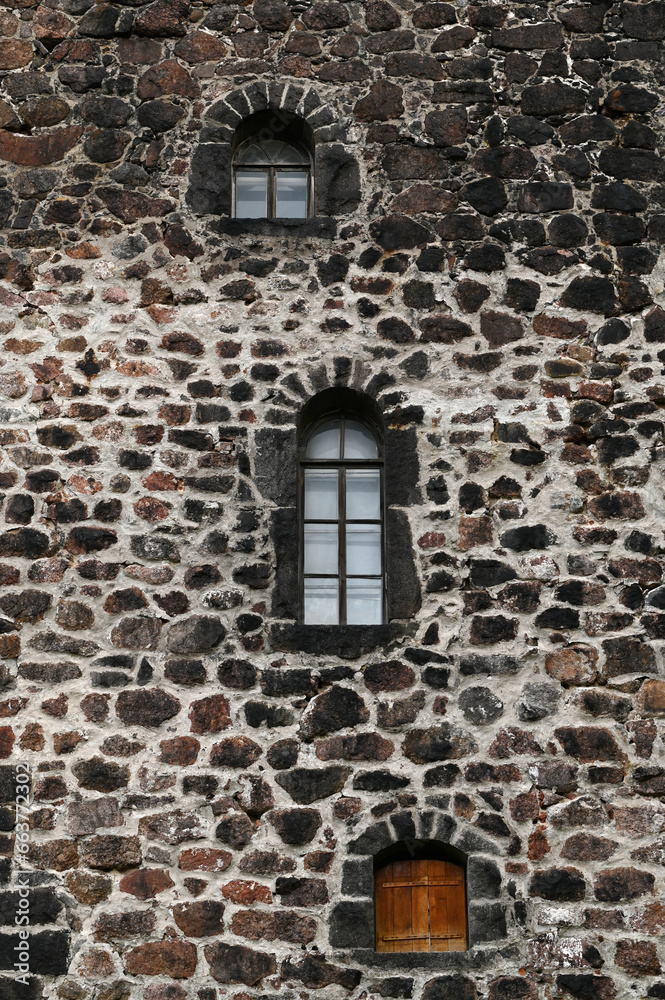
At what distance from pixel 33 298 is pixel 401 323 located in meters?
2.16

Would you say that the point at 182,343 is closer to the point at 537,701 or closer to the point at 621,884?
the point at 537,701

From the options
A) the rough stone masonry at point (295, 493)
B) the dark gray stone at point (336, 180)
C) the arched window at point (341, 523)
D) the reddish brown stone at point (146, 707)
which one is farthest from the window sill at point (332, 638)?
the dark gray stone at point (336, 180)

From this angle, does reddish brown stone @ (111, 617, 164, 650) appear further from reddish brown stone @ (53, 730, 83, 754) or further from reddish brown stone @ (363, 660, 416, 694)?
reddish brown stone @ (363, 660, 416, 694)

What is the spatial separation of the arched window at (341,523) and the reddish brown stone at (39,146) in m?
2.30

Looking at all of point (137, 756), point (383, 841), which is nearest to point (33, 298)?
point (137, 756)

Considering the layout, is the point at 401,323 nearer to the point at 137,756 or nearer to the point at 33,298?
the point at 33,298

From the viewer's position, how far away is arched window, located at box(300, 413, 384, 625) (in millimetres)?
6723

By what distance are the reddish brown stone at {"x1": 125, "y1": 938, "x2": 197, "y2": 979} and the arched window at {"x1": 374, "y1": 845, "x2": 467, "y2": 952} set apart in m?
0.96

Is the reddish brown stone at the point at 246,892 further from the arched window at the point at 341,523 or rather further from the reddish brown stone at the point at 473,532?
the reddish brown stone at the point at 473,532

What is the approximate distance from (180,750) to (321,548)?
1.39 meters

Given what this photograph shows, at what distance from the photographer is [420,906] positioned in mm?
6195

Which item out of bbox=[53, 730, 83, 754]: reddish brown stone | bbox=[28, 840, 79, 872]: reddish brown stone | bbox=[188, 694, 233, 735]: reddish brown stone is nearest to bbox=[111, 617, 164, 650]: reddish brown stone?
bbox=[188, 694, 233, 735]: reddish brown stone

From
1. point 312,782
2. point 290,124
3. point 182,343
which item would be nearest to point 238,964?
point 312,782

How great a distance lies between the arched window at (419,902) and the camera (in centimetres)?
614
